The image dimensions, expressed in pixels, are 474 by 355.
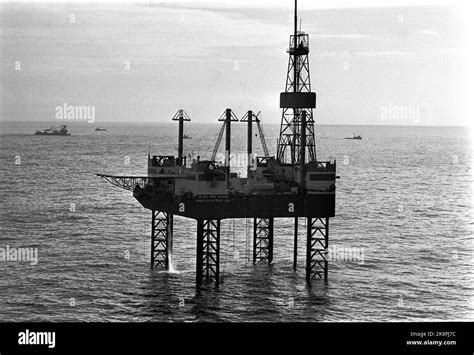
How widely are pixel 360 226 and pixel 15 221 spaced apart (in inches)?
1868

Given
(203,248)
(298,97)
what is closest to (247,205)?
(203,248)

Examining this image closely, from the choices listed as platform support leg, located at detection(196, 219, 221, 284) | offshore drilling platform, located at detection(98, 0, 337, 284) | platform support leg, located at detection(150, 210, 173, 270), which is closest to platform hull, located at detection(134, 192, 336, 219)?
offshore drilling platform, located at detection(98, 0, 337, 284)

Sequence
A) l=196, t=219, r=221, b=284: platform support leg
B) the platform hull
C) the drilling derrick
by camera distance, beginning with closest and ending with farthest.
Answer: the platform hull < l=196, t=219, r=221, b=284: platform support leg < the drilling derrick

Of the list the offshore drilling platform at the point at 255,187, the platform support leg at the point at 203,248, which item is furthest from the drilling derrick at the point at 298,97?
the platform support leg at the point at 203,248

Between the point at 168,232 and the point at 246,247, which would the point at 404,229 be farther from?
the point at 168,232

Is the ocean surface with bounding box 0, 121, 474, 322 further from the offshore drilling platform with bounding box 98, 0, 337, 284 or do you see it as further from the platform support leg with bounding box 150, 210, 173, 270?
the offshore drilling platform with bounding box 98, 0, 337, 284

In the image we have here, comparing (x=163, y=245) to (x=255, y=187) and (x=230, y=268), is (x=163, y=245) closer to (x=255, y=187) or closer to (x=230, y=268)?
(x=230, y=268)

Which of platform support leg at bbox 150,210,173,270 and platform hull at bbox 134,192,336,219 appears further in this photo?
platform support leg at bbox 150,210,173,270

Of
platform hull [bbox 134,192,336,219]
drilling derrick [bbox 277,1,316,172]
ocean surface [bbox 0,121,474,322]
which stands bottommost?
ocean surface [bbox 0,121,474,322]

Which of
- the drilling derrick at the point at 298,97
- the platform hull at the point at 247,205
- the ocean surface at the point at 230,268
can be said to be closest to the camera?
the ocean surface at the point at 230,268

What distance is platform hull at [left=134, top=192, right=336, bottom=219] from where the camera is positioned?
60688mm

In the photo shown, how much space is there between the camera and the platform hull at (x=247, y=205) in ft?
199

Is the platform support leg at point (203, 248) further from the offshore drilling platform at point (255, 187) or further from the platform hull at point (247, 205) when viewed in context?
the platform hull at point (247, 205)

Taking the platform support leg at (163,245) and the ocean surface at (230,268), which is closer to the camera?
the ocean surface at (230,268)
